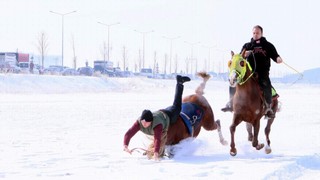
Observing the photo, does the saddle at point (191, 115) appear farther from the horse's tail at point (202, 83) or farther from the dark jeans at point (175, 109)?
the horse's tail at point (202, 83)

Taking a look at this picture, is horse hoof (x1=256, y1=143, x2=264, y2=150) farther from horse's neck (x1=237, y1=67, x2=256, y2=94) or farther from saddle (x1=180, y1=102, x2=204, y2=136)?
saddle (x1=180, y1=102, x2=204, y2=136)

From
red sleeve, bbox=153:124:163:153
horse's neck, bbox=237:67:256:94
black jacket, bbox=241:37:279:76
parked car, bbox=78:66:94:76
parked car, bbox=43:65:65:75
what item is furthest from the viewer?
parked car, bbox=78:66:94:76

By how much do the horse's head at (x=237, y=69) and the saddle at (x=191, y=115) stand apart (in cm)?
101

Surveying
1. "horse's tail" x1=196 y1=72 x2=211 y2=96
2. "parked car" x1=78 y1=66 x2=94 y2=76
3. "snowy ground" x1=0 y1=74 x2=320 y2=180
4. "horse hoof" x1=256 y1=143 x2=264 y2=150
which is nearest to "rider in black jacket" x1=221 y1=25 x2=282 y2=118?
"horse hoof" x1=256 y1=143 x2=264 y2=150

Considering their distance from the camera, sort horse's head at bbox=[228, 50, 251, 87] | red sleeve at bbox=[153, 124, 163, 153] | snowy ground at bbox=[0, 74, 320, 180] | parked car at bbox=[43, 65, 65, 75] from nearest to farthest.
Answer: snowy ground at bbox=[0, 74, 320, 180], red sleeve at bbox=[153, 124, 163, 153], horse's head at bbox=[228, 50, 251, 87], parked car at bbox=[43, 65, 65, 75]

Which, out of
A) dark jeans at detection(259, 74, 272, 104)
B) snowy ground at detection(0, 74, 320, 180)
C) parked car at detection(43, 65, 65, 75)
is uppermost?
dark jeans at detection(259, 74, 272, 104)

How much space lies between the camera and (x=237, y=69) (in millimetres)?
8906

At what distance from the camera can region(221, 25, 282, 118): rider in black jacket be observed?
9.46 metres

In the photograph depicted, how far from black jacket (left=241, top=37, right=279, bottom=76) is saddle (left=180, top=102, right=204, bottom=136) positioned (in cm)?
129

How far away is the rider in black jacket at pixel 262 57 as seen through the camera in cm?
946

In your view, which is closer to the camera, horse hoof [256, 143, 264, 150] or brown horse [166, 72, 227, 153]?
brown horse [166, 72, 227, 153]

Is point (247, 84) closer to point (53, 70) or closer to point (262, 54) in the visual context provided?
point (262, 54)

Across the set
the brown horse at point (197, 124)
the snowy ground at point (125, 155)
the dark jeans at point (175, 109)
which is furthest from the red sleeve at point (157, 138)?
the dark jeans at point (175, 109)

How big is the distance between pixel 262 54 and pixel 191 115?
1.75 metres
